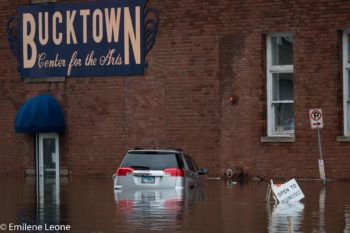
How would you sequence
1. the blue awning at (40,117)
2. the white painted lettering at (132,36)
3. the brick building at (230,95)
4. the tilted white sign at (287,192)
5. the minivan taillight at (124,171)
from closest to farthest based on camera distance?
the tilted white sign at (287,192) < the minivan taillight at (124,171) < the brick building at (230,95) < the white painted lettering at (132,36) < the blue awning at (40,117)

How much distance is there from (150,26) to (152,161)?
1246 cm

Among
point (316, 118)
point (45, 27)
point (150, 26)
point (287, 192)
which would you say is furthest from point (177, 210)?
point (45, 27)

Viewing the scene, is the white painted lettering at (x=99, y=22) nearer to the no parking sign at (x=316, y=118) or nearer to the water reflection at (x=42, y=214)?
the no parking sign at (x=316, y=118)

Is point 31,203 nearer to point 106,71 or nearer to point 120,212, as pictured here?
point 120,212

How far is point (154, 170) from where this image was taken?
2762cm

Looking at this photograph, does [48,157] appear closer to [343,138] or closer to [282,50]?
[282,50]

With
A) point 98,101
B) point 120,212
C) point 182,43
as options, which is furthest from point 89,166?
point 120,212

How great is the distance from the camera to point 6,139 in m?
42.4

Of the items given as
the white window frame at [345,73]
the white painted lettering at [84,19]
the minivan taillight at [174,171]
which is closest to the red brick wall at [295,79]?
the white window frame at [345,73]

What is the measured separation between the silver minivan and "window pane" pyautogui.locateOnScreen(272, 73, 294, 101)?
1037 cm

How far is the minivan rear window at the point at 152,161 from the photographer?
2747cm

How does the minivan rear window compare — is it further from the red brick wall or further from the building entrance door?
the building entrance door

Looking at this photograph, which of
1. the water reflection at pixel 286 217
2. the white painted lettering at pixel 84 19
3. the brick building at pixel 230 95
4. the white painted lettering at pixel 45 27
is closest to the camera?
the water reflection at pixel 286 217

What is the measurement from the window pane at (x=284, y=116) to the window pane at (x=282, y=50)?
5.10 feet
